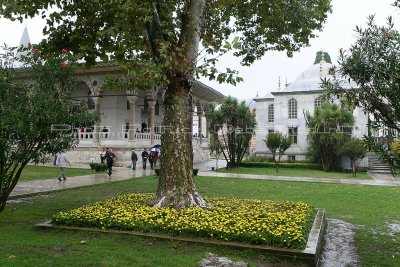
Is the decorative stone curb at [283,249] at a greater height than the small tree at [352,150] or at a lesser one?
lesser

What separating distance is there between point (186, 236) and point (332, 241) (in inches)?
119

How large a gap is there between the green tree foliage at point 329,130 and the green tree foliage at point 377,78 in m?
24.4

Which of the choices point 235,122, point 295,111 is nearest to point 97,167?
point 235,122

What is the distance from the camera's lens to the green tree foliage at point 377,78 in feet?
15.8

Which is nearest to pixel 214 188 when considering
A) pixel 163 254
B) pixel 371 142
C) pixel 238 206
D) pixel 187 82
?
pixel 238 206

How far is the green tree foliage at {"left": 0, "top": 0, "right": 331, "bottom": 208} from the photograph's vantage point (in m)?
8.18

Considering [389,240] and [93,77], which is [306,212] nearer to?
[389,240]

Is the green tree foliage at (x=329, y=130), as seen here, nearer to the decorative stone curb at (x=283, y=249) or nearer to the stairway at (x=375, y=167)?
the stairway at (x=375, y=167)

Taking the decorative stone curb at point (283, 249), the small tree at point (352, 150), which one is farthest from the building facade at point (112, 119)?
the decorative stone curb at point (283, 249)

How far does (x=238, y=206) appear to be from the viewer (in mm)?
9086

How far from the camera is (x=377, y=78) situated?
17.0 ft

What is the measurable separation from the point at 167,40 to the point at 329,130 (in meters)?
23.1

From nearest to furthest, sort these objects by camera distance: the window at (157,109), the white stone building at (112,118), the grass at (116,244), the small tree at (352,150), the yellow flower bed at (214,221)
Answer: the grass at (116,244) → the yellow flower bed at (214,221) → the small tree at (352,150) → the white stone building at (112,118) → the window at (157,109)

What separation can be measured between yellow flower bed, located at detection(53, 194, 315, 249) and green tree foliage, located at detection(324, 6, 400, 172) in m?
2.30
